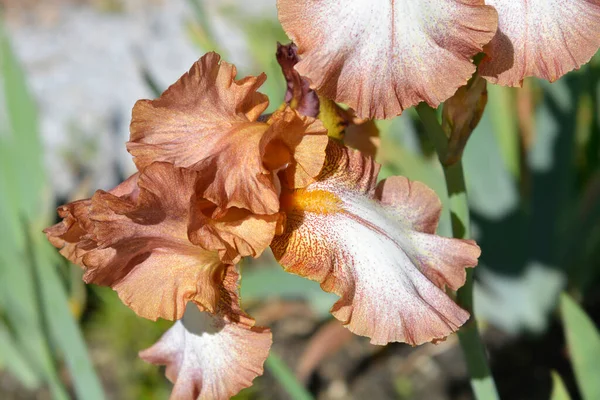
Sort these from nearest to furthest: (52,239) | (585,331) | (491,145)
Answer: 1. (52,239)
2. (585,331)
3. (491,145)

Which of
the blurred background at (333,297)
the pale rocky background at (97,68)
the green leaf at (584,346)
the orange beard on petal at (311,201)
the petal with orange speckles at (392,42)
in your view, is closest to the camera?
the petal with orange speckles at (392,42)

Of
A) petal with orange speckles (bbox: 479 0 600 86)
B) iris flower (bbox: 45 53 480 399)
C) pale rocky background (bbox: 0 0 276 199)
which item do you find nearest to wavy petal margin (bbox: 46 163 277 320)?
iris flower (bbox: 45 53 480 399)

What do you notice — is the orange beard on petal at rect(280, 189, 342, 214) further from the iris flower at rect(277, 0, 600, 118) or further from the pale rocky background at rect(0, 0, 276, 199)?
the pale rocky background at rect(0, 0, 276, 199)

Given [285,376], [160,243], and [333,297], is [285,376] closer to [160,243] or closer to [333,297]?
[160,243]

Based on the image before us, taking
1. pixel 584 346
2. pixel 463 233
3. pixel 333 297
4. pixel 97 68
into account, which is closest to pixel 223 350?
pixel 463 233

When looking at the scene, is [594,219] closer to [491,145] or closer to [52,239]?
[491,145]

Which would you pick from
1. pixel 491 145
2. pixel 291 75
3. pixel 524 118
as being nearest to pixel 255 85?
pixel 291 75

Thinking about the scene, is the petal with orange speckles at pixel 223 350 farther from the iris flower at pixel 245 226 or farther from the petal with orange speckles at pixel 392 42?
the petal with orange speckles at pixel 392 42

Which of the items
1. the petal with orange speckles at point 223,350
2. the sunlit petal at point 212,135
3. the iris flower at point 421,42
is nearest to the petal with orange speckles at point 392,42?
the iris flower at point 421,42
